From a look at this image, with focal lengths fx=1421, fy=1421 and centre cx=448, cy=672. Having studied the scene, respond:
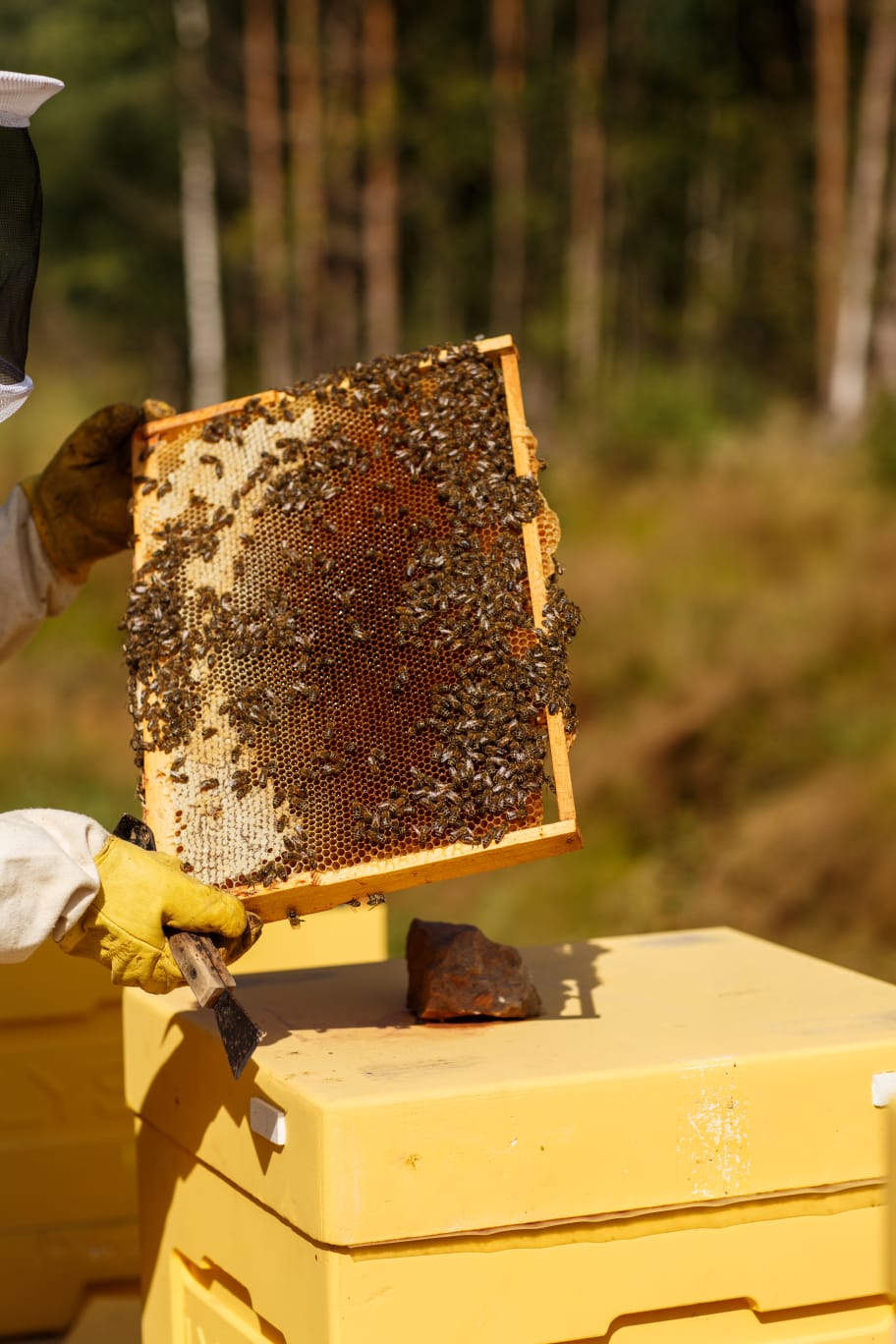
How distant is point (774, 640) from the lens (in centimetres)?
959

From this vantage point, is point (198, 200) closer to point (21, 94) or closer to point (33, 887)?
point (21, 94)

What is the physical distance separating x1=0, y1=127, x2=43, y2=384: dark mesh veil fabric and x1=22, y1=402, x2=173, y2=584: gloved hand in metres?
0.44

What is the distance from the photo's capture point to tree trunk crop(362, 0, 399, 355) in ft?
51.9

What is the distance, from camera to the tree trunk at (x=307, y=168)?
52.4 ft

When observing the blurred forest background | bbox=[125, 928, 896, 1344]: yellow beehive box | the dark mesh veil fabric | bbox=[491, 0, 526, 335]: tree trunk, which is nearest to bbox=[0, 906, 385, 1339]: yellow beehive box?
bbox=[125, 928, 896, 1344]: yellow beehive box

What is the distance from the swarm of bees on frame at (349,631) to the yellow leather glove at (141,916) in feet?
0.36

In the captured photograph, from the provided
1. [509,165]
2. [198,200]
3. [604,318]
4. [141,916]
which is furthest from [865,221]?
[141,916]

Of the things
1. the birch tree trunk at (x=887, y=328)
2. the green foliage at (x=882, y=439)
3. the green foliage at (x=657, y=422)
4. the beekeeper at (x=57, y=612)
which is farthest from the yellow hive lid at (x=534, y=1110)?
the birch tree trunk at (x=887, y=328)

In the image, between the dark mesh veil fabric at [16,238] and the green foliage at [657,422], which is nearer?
the dark mesh veil fabric at [16,238]

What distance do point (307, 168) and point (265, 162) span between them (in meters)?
0.61

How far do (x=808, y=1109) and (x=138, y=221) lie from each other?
18.2 meters

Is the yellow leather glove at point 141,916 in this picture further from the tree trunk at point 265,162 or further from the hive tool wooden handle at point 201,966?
the tree trunk at point 265,162

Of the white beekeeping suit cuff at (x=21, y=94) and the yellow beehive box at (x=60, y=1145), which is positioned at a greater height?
the white beekeeping suit cuff at (x=21, y=94)

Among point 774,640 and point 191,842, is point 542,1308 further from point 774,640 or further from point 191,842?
point 774,640
